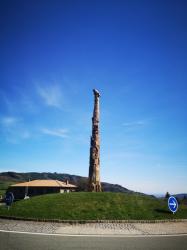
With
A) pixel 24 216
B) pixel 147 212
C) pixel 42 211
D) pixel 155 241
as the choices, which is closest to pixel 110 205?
pixel 147 212

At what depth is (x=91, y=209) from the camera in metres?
22.2

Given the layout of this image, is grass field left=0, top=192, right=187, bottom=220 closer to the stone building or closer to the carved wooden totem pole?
the carved wooden totem pole

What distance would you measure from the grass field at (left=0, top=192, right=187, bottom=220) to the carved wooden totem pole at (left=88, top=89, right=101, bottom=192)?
1032 cm

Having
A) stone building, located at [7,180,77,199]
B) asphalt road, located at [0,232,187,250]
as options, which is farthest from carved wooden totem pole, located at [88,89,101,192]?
stone building, located at [7,180,77,199]

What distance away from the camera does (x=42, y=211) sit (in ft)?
69.2

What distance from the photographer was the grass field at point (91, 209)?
2020 centimetres

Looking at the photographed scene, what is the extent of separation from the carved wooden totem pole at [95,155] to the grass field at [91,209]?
10323 millimetres

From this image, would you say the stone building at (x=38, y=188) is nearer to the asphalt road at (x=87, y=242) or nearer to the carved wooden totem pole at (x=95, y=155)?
the carved wooden totem pole at (x=95, y=155)

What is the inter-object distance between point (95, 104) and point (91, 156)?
850cm

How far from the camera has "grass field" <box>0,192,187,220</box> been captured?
795 inches

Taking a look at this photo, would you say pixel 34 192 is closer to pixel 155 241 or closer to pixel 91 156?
pixel 91 156

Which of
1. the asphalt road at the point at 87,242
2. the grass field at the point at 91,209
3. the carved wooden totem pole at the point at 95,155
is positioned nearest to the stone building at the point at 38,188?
the carved wooden totem pole at the point at 95,155

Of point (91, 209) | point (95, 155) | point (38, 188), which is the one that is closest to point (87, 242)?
point (91, 209)

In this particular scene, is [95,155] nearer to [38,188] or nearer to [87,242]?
[87,242]
